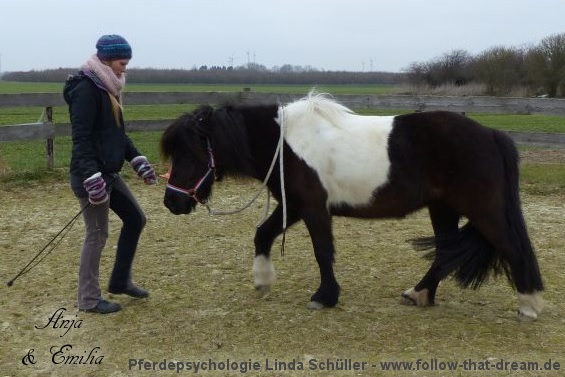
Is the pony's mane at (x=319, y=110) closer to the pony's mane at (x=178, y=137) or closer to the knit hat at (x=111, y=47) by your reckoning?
the pony's mane at (x=178, y=137)

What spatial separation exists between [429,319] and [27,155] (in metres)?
10.7

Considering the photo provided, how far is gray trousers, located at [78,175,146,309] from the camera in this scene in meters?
3.98

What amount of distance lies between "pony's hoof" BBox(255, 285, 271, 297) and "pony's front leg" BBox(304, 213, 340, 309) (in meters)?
0.43

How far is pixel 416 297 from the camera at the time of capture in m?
4.29

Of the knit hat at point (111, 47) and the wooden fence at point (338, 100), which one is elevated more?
the knit hat at point (111, 47)

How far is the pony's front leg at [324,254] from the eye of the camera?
406 cm

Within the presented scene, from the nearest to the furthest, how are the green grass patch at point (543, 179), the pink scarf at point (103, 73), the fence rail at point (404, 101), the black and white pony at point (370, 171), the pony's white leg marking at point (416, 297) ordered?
the pink scarf at point (103, 73) → the black and white pony at point (370, 171) → the pony's white leg marking at point (416, 297) → the green grass patch at point (543, 179) → the fence rail at point (404, 101)

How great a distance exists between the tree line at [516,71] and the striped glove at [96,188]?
1329 inches

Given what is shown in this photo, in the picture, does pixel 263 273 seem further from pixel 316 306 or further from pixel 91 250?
pixel 91 250

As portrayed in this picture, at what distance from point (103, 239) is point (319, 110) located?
178 cm

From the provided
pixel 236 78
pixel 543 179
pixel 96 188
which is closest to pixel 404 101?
pixel 543 179

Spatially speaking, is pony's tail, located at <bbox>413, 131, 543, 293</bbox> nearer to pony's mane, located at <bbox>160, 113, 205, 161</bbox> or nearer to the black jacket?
pony's mane, located at <bbox>160, 113, 205, 161</bbox>

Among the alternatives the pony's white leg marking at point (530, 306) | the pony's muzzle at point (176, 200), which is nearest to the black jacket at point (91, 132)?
the pony's muzzle at point (176, 200)

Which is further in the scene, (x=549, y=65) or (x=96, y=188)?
(x=549, y=65)
